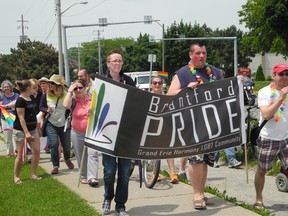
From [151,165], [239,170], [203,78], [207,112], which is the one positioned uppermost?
[203,78]

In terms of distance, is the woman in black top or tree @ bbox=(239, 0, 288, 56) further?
tree @ bbox=(239, 0, 288, 56)

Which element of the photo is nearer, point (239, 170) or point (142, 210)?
point (142, 210)

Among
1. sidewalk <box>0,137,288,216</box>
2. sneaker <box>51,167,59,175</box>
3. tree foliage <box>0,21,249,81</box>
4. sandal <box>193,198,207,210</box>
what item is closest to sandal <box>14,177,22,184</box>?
sidewalk <box>0,137,288,216</box>

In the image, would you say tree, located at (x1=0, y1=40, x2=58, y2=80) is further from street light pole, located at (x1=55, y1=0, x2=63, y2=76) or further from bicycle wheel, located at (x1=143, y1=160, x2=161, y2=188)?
bicycle wheel, located at (x1=143, y1=160, x2=161, y2=188)

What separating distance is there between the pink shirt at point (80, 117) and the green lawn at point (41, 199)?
0.94 meters

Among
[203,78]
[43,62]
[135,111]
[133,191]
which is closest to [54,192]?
[133,191]

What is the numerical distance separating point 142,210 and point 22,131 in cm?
294

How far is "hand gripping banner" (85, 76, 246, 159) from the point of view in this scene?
5160mm

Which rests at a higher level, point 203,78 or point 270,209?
point 203,78

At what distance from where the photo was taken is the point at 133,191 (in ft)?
22.4

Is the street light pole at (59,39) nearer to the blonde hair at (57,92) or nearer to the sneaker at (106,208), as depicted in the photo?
the blonde hair at (57,92)

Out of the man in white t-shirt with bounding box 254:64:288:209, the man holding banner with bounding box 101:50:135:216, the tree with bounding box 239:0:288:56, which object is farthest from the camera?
the tree with bounding box 239:0:288:56

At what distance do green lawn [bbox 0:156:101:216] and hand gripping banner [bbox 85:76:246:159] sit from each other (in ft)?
3.22

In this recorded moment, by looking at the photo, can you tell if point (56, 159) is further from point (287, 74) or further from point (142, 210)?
point (287, 74)
